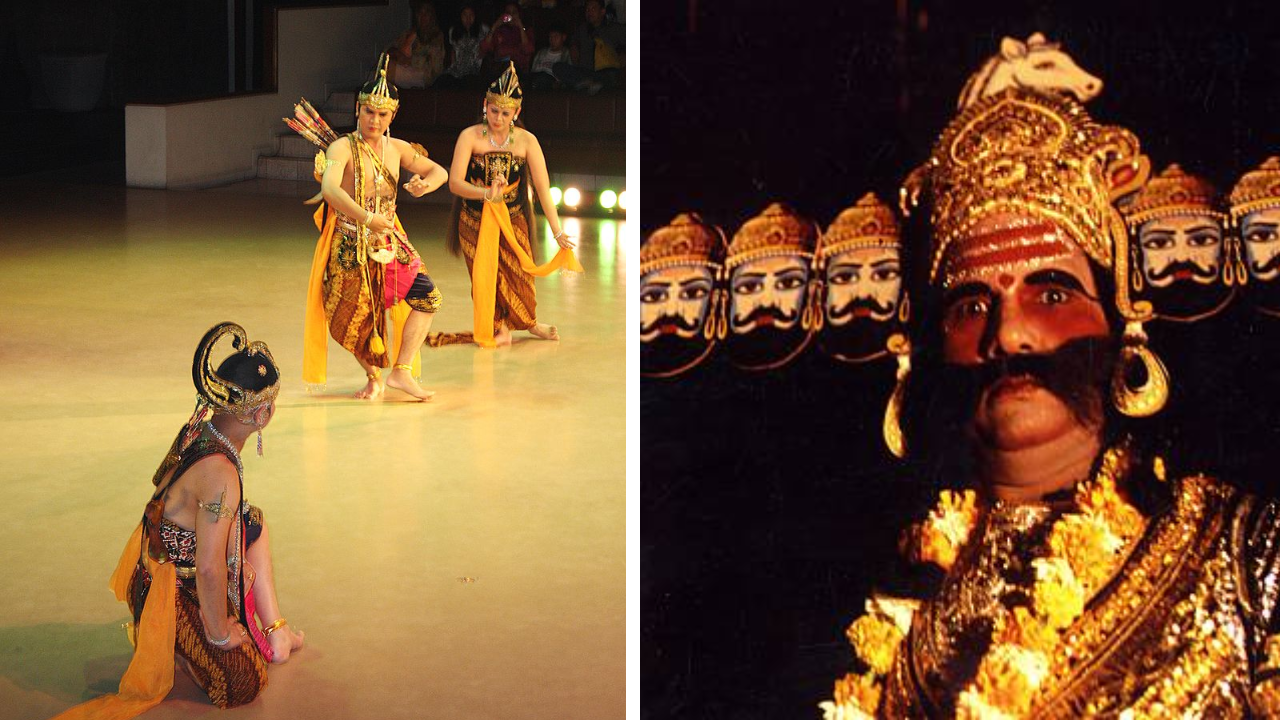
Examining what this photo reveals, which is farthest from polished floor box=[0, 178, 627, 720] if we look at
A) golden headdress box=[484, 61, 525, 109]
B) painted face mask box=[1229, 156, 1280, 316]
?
painted face mask box=[1229, 156, 1280, 316]

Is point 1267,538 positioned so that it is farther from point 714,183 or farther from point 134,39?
point 134,39

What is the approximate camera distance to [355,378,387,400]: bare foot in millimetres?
6188

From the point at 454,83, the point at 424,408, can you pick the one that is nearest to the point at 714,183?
the point at 424,408

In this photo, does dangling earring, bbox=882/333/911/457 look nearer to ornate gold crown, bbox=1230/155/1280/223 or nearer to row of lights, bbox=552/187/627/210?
ornate gold crown, bbox=1230/155/1280/223

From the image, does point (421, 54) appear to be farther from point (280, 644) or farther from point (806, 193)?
point (806, 193)

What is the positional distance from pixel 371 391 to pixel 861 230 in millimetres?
4031

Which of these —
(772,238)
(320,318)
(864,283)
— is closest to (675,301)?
(772,238)

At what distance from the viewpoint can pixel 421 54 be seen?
13.2 meters

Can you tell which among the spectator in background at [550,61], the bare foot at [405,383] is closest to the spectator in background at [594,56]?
the spectator in background at [550,61]

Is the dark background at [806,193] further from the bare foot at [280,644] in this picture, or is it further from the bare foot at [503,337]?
the bare foot at [503,337]

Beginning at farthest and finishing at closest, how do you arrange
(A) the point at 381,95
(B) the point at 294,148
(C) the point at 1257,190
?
(B) the point at 294,148 → (A) the point at 381,95 → (C) the point at 1257,190

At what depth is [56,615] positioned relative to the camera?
164 inches

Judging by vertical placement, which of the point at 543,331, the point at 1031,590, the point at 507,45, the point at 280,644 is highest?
the point at 507,45

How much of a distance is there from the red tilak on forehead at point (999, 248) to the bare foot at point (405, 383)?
395 centimetres
